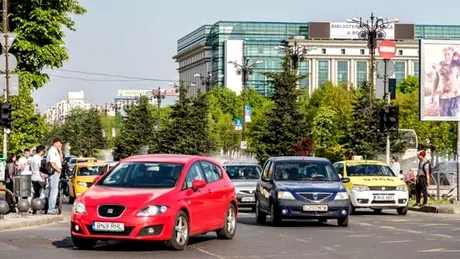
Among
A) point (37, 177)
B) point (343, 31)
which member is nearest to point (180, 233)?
point (37, 177)

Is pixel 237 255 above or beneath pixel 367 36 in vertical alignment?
beneath

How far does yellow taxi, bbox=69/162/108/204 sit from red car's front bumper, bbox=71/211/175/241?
22139mm

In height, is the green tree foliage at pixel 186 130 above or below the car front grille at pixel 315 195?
above

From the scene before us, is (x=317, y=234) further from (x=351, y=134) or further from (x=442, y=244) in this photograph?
(x=351, y=134)

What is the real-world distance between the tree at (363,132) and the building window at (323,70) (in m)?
92.7

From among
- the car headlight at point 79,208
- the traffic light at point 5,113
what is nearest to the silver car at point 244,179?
the traffic light at point 5,113

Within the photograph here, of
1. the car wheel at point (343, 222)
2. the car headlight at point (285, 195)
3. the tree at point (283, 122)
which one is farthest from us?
the tree at point (283, 122)

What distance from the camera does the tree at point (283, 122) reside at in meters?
71.0

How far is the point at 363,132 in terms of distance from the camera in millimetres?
66938

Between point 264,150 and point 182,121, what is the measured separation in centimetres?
1635

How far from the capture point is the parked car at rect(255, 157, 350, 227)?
892 inches

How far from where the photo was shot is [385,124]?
37.3m

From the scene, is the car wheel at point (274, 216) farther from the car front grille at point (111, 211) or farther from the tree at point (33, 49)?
the tree at point (33, 49)

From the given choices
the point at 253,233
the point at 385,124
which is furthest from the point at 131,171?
the point at 385,124
